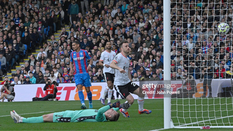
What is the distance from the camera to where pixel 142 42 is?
20.0 m

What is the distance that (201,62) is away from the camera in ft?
36.2

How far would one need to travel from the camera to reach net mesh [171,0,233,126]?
28.8ft

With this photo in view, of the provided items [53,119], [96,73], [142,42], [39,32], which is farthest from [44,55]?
[53,119]

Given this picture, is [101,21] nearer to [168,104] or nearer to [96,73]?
[96,73]

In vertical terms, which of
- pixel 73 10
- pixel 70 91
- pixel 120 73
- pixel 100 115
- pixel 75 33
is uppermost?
pixel 73 10

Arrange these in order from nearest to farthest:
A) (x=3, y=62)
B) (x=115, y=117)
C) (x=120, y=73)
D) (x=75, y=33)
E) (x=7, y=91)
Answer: (x=115, y=117) < (x=120, y=73) < (x=7, y=91) < (x=3, y=62) < (x=75, y=33)

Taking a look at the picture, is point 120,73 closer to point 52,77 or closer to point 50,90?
point 50,90

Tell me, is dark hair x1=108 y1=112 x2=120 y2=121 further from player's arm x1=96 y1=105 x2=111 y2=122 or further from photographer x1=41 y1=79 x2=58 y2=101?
photographer x1=41 y1=79 x2=58 y2=101

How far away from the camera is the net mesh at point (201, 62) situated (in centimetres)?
877

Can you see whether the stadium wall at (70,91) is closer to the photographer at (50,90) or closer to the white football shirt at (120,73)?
the photographer at (50,90)

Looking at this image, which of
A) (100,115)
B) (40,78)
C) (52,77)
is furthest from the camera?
(40,78)

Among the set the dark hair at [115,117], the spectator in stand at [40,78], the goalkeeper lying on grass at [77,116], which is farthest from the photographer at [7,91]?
the dark hair at [115,117]

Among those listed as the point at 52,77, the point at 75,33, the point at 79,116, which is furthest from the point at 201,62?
the point at 75,33

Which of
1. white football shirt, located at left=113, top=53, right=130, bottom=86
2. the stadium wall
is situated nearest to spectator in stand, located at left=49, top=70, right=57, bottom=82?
the stadium wall
